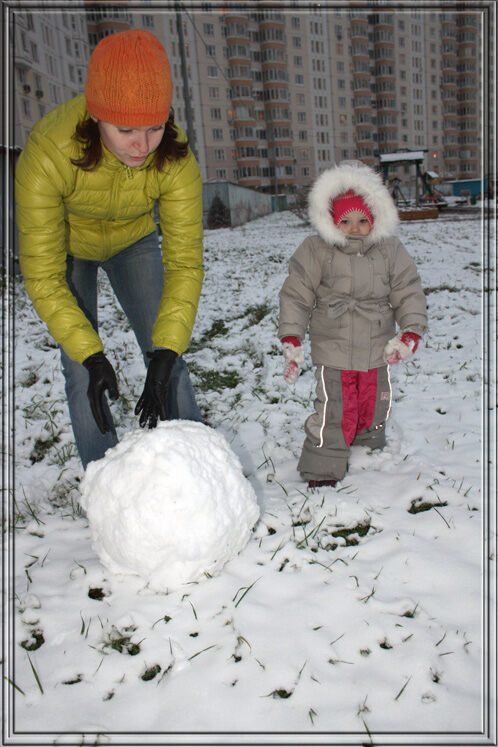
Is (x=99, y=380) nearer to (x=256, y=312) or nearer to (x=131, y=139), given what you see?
(x=131, y=139)

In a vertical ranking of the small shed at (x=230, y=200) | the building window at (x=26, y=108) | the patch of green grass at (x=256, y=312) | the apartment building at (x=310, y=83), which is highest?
the apartment building at (x=310, y=83)

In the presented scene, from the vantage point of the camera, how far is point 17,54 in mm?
34312

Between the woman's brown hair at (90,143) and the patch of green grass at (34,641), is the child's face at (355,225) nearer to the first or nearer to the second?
the woman's brown hair at (90,143)

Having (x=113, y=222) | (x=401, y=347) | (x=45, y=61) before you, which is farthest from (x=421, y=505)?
(x=45, y=61)

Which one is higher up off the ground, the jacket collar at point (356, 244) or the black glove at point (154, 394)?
the jacket collar at point (356, 244)

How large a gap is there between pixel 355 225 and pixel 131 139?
4.32 feet

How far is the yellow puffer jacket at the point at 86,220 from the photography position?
7.36ft

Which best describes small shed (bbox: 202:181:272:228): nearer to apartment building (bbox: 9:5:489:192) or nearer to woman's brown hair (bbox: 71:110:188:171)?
woman's brown hair (bbox: 71:110:188:171)

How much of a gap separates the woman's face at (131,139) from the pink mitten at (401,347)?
5.15 ft

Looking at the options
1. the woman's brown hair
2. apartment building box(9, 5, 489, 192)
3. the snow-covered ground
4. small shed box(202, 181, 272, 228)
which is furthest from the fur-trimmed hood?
apartment building box(9, 5, 489, 192)

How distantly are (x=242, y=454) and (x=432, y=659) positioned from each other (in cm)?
177

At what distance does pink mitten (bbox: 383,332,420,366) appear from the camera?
110 inches

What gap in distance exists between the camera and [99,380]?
2279mm

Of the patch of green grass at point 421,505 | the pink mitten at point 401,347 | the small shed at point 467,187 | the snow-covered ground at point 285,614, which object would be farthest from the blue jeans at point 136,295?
the small shed at point 467,187
